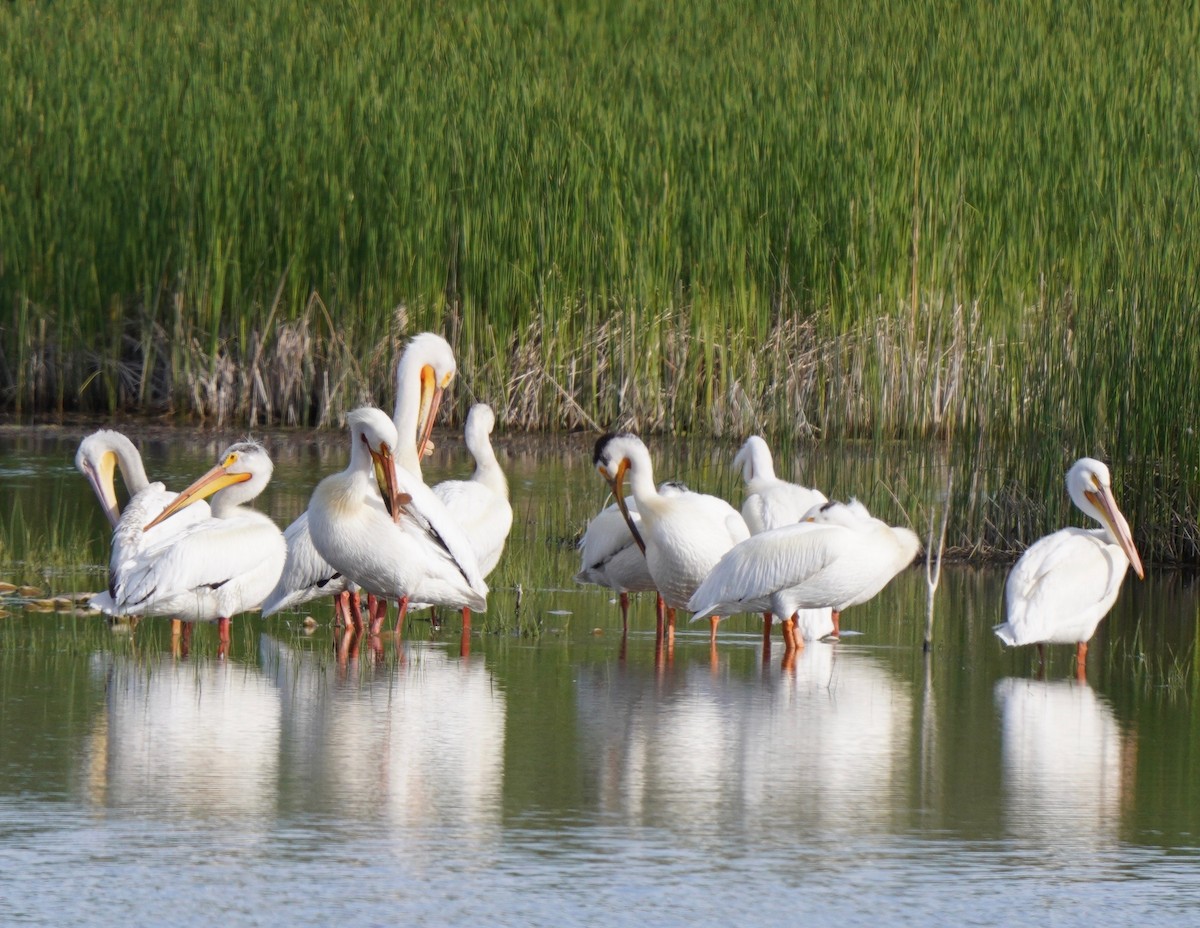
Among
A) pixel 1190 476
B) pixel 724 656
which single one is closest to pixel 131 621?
pixel 724 656

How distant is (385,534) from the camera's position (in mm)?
8953

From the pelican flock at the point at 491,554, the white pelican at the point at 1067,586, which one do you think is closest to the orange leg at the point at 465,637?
the pelican flock at the point at 491,554

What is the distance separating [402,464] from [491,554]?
0.58 metres

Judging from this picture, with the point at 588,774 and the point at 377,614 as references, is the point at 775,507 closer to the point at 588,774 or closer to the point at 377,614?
the point at 377,614

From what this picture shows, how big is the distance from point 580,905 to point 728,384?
10.6 m

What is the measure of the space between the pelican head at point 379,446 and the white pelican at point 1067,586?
2553 millimetres

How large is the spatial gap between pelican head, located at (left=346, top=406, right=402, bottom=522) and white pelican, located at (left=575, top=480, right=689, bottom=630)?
115 cm

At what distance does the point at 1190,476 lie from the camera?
1091 centimetres

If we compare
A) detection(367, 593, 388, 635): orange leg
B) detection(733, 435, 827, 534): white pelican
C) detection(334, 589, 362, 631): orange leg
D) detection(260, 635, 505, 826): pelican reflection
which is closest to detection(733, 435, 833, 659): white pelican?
detection(733, 435, 827, 534): white pelican

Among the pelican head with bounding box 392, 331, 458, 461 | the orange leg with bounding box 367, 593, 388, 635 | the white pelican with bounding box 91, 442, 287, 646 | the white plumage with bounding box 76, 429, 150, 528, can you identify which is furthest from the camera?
the pelican head with bounding box 392, 331, 458, 461

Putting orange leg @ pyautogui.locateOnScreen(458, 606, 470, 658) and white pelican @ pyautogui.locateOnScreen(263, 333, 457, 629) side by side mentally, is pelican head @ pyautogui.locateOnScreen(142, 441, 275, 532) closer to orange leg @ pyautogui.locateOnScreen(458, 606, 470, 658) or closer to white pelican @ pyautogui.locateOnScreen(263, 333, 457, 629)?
white pelican @ pyautogui.locateOnScreen(263, 333, 457, 629)

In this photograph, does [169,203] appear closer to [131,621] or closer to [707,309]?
[707,309]

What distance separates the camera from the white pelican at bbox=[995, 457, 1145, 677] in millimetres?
8609

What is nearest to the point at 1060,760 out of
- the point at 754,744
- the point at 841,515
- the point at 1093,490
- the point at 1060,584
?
the point at 754,744
